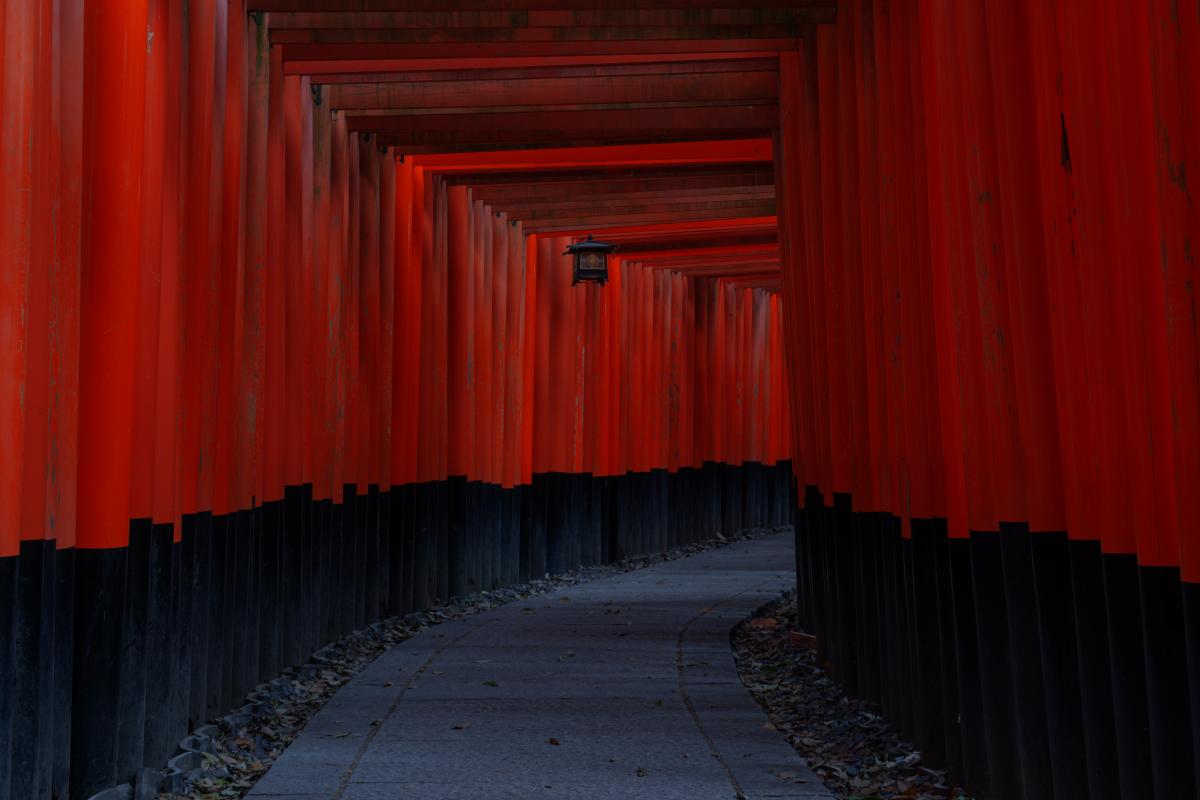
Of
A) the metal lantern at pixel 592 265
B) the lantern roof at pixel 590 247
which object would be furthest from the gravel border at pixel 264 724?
the lantern roof at pixel 590 247

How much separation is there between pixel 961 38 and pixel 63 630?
12.7ft

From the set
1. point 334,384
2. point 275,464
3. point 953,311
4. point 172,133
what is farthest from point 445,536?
point 953,311

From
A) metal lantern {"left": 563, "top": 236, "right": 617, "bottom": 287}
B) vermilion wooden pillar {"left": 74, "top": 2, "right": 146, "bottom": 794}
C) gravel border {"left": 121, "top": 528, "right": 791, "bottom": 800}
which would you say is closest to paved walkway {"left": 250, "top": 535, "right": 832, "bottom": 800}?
gravel border {"left": 121, "top": 528, "right": 791, "bottom": 800}

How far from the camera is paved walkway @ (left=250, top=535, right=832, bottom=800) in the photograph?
6121mm

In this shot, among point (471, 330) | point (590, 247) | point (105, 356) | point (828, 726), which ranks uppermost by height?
point (590, 247)

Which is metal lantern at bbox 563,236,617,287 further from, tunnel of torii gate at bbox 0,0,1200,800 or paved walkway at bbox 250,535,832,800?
paved walkway at bbox 250,535,832,800

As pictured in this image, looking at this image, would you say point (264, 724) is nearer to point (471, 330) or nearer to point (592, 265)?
point (471, 330)

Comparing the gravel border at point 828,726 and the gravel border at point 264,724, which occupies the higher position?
the gravel border at point 264,724

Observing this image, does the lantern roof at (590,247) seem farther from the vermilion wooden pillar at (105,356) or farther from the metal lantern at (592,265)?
the vermilion wooden pillar at (105,356)

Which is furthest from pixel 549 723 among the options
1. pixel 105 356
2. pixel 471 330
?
pixel 471 330

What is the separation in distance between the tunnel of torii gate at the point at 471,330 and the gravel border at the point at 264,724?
0.49ft

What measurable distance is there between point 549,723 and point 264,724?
1524mm

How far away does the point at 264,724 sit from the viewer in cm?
776

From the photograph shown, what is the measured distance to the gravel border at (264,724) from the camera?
613cm
